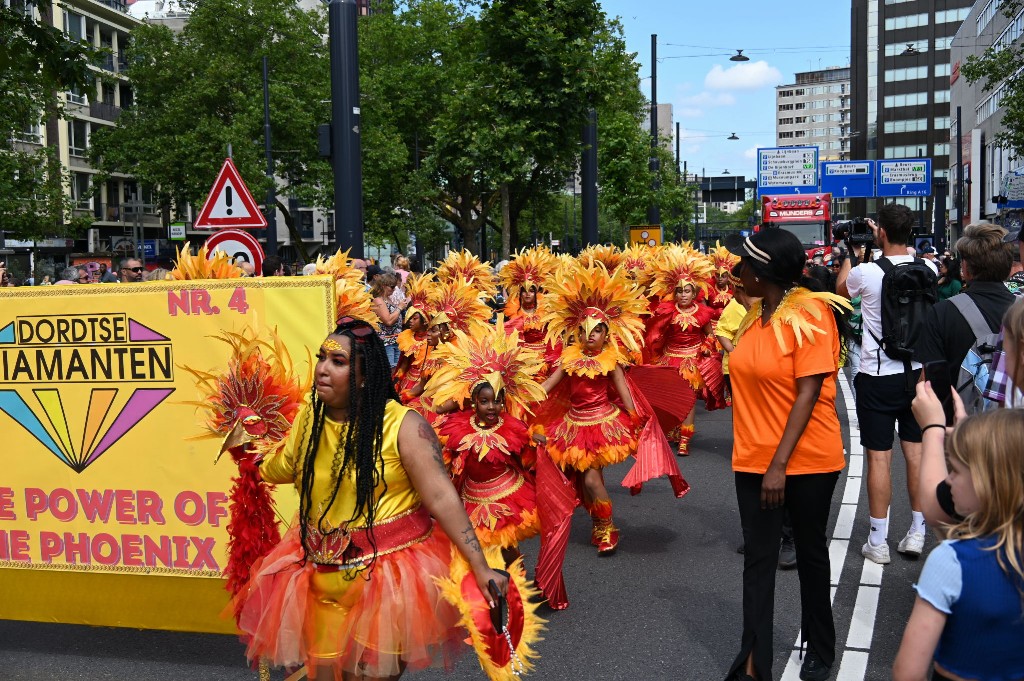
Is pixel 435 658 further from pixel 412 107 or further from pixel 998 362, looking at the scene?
pixel 412 107

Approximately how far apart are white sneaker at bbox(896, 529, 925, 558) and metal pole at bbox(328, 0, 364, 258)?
554 centimetres

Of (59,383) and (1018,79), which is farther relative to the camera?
(1018,79)

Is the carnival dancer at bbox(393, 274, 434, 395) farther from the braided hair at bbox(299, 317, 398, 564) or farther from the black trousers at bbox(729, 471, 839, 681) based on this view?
the braided hair at bbox(299, 317, 398, 564)

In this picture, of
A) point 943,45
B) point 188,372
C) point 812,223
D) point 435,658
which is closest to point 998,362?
point 435,658

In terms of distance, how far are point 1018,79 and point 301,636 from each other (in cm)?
2061

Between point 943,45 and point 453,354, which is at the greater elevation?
point 943,45

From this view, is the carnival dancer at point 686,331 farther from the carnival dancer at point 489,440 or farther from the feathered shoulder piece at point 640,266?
the carnival dancer at point 489,440

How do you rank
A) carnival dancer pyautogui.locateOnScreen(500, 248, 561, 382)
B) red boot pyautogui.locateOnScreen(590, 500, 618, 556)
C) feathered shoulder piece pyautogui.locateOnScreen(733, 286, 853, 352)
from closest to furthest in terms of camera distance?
1. feathered shoulder piece pyautogui.locateOnScreen(733, 286, 853, 352)
2. red boot pyautogui.locateOnScreen(590, 500, 618, 556)
3. carnival dancer pyautogui.locateOnScreen(500, 248, 561, 382)

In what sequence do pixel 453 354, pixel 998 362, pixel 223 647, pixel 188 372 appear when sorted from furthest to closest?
pixel 453 354
pixel 223 647
pixel 188 372
pixel 998 362

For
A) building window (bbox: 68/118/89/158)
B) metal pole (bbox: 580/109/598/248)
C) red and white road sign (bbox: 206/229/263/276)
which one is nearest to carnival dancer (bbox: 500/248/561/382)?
red and white road sign (bbox: 206/229/263/276)

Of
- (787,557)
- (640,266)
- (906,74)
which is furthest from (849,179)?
(906,74)

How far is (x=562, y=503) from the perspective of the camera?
628 centimetres

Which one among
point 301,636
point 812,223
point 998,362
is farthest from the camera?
point 812,223

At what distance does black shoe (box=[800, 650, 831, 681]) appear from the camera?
4949mm
